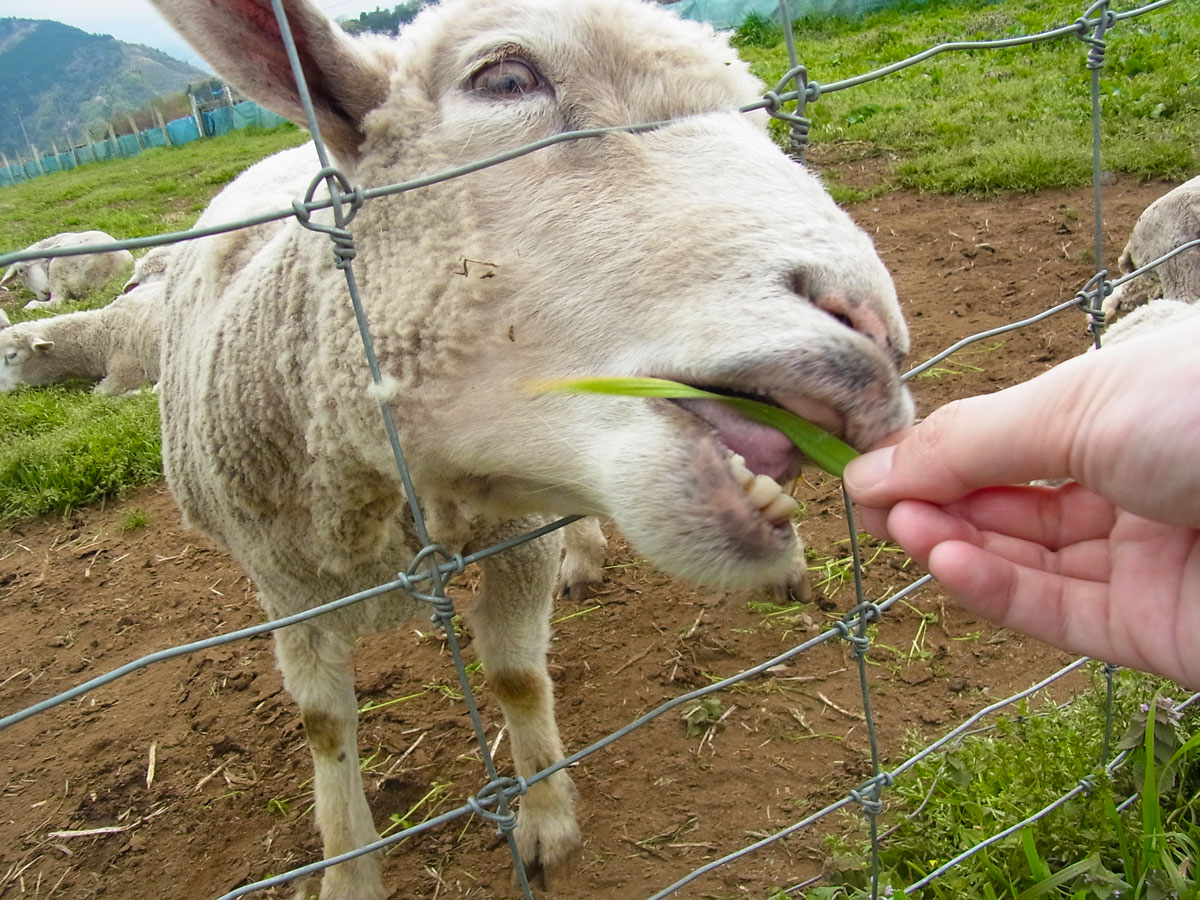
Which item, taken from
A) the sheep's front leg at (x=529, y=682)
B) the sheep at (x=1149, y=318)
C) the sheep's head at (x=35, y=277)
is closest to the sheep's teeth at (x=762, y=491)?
the sheep's front leg at (x=529, y=682)

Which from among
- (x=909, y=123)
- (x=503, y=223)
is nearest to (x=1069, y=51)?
(x=909, y=123)

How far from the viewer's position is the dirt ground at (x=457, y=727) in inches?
98.0

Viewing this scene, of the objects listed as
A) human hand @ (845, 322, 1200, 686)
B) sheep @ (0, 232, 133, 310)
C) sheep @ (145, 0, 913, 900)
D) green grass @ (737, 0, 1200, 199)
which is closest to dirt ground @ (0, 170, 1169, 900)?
sheep @ (145, 0, 913, 900)

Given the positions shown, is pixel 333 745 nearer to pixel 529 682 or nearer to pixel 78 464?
pixel 529 682

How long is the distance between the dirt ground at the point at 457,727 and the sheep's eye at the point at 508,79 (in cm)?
174

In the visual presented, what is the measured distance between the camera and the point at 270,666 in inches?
134

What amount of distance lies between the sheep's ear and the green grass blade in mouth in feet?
2.21

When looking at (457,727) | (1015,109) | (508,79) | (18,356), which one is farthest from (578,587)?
(18,356)

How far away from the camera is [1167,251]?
3.93m

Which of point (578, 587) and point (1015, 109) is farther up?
point (1015, 109)

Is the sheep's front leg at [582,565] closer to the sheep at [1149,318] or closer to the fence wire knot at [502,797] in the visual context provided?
the sheep at [1149,318]

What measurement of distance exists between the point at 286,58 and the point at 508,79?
357mm

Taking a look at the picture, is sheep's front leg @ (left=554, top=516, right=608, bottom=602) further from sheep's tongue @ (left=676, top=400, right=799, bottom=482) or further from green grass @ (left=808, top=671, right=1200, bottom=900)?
sheep's tongue @ (left=676, top=400, right=799, bottom=482)

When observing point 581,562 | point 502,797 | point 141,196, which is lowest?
point 581,562
